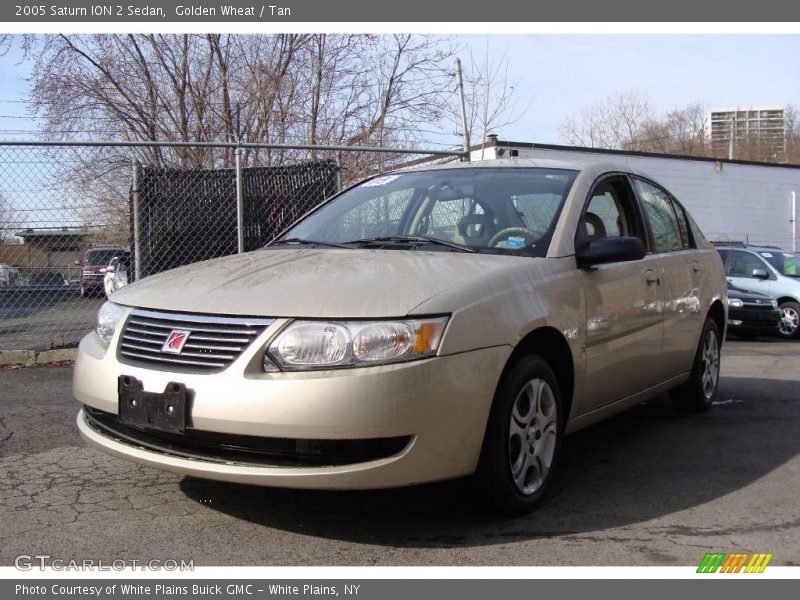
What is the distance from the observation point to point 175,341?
3.21 meters

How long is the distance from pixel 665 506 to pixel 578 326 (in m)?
0.94

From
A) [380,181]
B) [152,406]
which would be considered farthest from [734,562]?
[380,181]

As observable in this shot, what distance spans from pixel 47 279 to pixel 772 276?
10.5 m

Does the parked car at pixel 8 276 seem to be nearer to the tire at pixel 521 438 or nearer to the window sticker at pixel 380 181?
the window sticker at pixel 380 181

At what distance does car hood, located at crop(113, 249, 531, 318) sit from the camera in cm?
312

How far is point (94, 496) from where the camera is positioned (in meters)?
3.86

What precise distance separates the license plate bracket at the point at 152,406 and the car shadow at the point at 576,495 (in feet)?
2.17

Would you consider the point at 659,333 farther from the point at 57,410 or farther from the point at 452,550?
the point at 57,410

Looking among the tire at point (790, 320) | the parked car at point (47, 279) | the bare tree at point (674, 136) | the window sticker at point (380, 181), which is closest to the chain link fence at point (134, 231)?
the parked car at point (47, 279)

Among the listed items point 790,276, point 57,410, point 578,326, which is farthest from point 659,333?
point 790,276

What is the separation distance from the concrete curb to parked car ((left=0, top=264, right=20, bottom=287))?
0.68 meters

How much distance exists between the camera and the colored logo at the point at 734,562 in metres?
3.08

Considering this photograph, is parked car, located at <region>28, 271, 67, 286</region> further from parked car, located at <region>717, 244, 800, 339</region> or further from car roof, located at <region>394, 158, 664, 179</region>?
parked car, located at <region>717, 244, 800, 339</region>

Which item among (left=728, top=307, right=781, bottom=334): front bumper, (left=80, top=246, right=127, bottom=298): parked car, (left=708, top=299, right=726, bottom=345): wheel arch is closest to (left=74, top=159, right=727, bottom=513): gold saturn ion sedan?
(left=708, top=299, right=726, bottom=345): wheel arch
